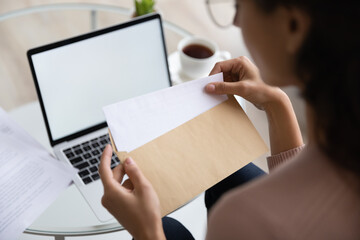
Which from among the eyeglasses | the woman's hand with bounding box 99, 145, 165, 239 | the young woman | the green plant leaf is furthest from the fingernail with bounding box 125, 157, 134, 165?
the eyeglasses

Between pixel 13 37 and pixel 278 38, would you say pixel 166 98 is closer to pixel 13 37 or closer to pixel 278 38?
pixel 278 38

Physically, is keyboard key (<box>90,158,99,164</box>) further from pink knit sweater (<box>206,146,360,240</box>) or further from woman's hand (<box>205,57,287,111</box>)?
pink knit sweater (<box>206,146,360,240</box>)

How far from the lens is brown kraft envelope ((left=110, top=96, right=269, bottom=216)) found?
639 mm

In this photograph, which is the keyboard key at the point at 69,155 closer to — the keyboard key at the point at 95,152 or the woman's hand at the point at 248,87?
the keyboard key at the point at 95,152

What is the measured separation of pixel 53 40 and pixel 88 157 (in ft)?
2.82

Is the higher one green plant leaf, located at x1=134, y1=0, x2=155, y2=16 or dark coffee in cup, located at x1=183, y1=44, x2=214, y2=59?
green plant leaf, located at x1=134, y1=0, x2=155, y2=16

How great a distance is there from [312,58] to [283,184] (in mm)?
162

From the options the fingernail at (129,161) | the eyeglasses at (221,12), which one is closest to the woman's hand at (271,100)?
the fingernail at (129,161)

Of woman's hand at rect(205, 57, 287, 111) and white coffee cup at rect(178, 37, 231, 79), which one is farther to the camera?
white coffee cup at rect(178, 37, 231, 79)

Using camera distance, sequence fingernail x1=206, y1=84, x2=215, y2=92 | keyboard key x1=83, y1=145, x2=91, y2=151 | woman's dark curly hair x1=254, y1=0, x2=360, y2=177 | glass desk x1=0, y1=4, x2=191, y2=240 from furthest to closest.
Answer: keyboard key x1=83, y1=145, x2=91, y2=151 < glass desk x1=0, y1=4, x2=191, y2=240 < fingernail x1=206, y1=84, x2=215, y2=92 < woman's dark curly hair x1=254, y1=0, x2=360, y2=177

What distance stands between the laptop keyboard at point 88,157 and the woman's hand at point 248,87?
13.2 inches

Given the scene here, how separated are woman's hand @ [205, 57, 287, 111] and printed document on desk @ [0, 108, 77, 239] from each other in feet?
1.31

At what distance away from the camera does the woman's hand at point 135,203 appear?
583 mm

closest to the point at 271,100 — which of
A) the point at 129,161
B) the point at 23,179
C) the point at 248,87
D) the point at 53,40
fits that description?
the point at 248,87
